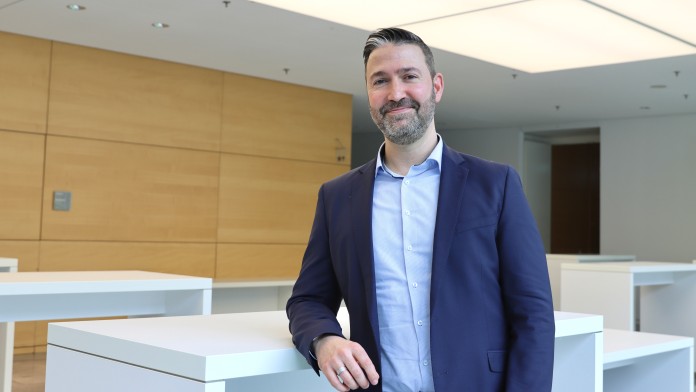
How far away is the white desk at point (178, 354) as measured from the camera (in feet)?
5.04

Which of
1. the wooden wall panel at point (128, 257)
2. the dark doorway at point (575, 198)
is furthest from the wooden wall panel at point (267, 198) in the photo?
the dark doorway at point (575, 198)

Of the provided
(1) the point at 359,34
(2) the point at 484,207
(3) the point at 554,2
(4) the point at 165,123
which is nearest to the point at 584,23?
(3) the point at 554,2

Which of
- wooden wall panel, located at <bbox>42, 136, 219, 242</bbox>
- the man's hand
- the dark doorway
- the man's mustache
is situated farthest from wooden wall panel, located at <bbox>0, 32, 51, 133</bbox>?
the dark doorway

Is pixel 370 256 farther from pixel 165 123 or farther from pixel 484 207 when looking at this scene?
pixel 165 123

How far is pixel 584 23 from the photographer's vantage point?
6.56m

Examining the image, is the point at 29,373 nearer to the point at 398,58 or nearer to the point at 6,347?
the point at 6,347

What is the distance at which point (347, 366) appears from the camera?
5.26ft

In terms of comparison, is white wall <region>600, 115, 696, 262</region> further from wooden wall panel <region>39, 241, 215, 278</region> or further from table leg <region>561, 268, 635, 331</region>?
wooden wall panel <region>39, 241, 215, 278</region>

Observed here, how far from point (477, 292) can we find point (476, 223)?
5.6 inches

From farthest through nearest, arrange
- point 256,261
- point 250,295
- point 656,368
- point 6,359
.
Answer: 1. point 256,261
2. point 250,295
3. point 6,359
4. point 656,368

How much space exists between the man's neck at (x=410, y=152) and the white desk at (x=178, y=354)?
1.42 ft

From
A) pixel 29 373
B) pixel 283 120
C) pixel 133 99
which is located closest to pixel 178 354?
pixel 29 373

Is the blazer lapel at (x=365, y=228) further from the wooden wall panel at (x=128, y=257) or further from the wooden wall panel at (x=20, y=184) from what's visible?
the wooden wall panel at (x=128, y=257)

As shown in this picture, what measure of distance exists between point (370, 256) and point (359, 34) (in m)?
5.42
